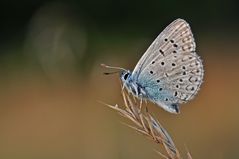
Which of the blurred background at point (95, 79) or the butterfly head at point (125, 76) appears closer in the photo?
the butterfly head at point (125, 76)

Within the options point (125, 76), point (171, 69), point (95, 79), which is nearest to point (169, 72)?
point (171, 69)

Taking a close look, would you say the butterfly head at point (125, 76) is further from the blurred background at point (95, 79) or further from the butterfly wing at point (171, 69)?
the blurred background at point (95, 79)

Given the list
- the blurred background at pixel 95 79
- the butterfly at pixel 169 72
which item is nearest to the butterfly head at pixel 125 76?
the butterfly at pixel 169 72

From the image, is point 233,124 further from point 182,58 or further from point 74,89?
point 182,58

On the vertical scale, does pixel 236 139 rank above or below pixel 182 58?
below

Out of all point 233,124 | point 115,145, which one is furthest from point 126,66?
point 115,145

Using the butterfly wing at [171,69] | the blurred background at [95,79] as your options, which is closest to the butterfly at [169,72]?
the butterfly wing at [171,69]
